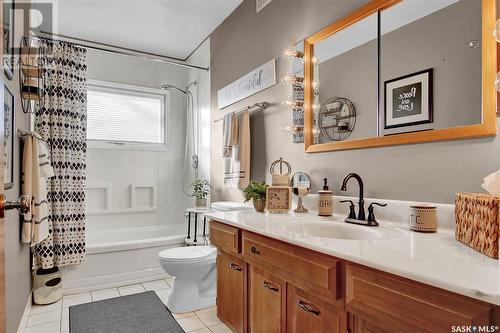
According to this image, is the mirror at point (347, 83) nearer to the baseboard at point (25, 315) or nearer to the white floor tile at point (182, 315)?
the white floor tile at point (182, 315)

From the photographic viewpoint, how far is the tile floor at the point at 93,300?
209 centimetres

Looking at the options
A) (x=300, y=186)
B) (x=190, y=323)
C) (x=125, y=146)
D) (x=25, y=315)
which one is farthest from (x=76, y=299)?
(x=300, y=186)

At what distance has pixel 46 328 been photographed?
2.11m

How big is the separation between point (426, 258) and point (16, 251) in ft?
7.80

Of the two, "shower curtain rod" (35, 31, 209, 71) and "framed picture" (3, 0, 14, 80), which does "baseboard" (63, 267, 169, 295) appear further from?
"shower curtain rod" (35, 31, 209, 71)

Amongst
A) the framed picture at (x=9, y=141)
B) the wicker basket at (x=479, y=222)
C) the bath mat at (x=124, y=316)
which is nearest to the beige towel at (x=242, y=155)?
the bath mat at (x=124, y=316)

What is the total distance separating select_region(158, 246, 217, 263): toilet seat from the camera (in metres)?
2.31

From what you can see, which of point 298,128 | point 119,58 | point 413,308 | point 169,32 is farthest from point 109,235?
point 413,308

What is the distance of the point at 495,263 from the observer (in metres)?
0.85

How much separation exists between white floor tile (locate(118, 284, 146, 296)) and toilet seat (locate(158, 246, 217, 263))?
636 mm

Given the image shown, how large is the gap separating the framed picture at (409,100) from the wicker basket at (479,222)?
472 mm

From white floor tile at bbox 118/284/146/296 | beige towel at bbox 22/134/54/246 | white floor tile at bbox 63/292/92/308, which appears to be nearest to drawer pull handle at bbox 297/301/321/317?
beige towel at bbox 22/134/54/246

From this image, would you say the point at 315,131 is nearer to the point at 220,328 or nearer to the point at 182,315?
the point at 220,328

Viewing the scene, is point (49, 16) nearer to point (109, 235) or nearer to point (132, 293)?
point (109, 235)
